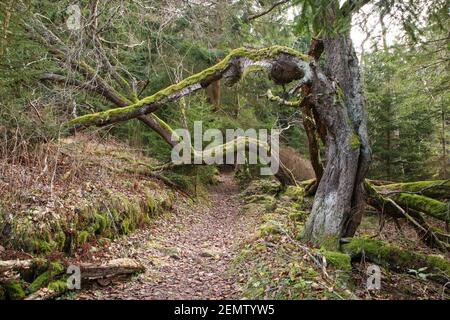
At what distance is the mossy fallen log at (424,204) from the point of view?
6354 millimetres

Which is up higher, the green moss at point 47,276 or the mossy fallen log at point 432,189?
the mossy fallen log at point 432,189

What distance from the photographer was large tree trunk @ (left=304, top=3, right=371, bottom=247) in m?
6.13

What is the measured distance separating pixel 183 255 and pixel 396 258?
3.98 metres

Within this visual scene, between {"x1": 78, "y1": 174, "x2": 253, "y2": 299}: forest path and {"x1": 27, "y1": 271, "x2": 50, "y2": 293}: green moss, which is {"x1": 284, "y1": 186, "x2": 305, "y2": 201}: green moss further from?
{"x1": 27, "y1": 271, "x2": 50, "y2": 293}: green moss

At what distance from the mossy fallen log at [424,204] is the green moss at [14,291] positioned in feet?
22.2

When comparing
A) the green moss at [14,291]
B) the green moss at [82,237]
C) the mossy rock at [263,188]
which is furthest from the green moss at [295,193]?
the green moss at [14,291]

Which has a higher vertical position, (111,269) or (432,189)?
(432,189)

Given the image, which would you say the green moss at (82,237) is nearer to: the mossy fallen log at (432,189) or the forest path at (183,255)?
the forest path at (183,255)

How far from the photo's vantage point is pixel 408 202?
23.2ft

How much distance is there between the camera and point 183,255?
6.82 meters

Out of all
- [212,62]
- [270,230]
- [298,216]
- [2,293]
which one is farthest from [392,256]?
[212,62]

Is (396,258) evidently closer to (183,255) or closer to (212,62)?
(183,255)

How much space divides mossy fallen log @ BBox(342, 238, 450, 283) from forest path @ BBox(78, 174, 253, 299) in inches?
87.2
